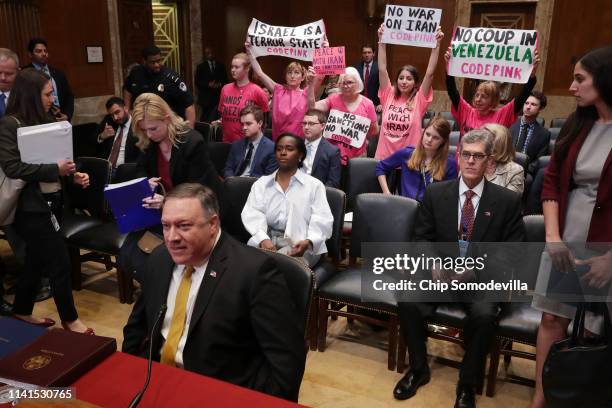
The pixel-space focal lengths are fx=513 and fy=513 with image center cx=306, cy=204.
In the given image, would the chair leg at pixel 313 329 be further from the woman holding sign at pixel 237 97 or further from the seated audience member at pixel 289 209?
the woman holding sign at pixel 237 97

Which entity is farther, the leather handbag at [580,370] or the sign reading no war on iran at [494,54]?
the sign reading no war on iran at [494,54]

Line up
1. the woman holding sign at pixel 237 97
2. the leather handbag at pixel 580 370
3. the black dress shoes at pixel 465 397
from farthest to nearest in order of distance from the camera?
the woman holding sign at pixel 237 97 → the black dress shoes at pixel 465 397 → the leather handbag at pixel 580 370

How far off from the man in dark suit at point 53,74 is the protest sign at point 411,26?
3497 millimetres

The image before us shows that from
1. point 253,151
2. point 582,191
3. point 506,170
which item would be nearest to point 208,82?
point 253,151

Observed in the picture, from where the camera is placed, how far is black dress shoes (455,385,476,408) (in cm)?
266

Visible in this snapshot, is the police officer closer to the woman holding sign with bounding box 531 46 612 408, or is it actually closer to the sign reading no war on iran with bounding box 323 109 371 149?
the sign reading no war on iran with bounding box 323 109 371 149

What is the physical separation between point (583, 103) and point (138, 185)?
2.30m

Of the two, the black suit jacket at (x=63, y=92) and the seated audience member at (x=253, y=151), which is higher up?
the black suit jacket at (x=63, y=92)

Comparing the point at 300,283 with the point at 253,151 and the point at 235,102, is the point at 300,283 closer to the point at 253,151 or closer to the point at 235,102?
the point at 253,151

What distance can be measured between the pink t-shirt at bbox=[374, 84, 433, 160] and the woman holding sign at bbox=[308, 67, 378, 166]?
182 mm

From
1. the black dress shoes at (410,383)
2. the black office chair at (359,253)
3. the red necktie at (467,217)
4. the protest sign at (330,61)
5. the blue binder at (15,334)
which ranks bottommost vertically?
the black dress shoes at (410,383)

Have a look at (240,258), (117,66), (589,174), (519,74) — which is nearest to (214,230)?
(240,258)

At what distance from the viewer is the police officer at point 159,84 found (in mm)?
5707

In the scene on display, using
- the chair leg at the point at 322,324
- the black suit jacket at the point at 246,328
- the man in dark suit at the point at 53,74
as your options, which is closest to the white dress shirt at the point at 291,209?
the chair leg at the point at 322,324
